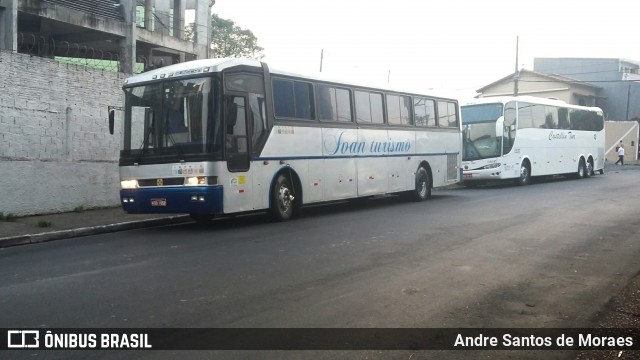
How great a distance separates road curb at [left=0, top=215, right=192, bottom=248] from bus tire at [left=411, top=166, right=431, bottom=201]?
23.3ft

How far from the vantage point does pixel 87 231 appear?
11.5 meters

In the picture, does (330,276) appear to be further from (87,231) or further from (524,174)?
(524,174)

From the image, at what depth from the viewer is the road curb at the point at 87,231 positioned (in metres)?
10.4

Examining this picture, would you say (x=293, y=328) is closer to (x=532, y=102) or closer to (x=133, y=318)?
(x=133, y=318)

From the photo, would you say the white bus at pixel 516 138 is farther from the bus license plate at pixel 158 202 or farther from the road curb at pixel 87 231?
the bus license plate at pixel 158 202

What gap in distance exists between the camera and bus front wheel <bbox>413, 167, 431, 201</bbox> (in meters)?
17.4

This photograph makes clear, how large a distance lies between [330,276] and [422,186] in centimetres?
1133

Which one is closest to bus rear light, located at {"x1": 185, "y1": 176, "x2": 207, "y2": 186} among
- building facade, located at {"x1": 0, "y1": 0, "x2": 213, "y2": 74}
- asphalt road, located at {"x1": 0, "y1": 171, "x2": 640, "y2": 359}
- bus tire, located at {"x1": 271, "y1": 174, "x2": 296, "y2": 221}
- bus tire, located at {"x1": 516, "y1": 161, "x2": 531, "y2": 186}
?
asphalt road, located at {"x1": 0, "y1": 171, "x2": 640, "y2": 359}

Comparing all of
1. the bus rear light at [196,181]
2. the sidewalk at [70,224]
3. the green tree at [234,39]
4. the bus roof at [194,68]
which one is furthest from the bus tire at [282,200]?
the green tree at [234,39]

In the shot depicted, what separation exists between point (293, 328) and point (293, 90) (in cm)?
856

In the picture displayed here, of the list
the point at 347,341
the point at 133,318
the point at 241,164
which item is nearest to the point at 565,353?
the point at 347,341

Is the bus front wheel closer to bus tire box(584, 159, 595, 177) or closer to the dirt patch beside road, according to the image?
the dirt patch beside road

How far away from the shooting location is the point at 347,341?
15.5 ft

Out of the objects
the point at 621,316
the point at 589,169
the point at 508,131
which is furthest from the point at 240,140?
the point at 589,169
